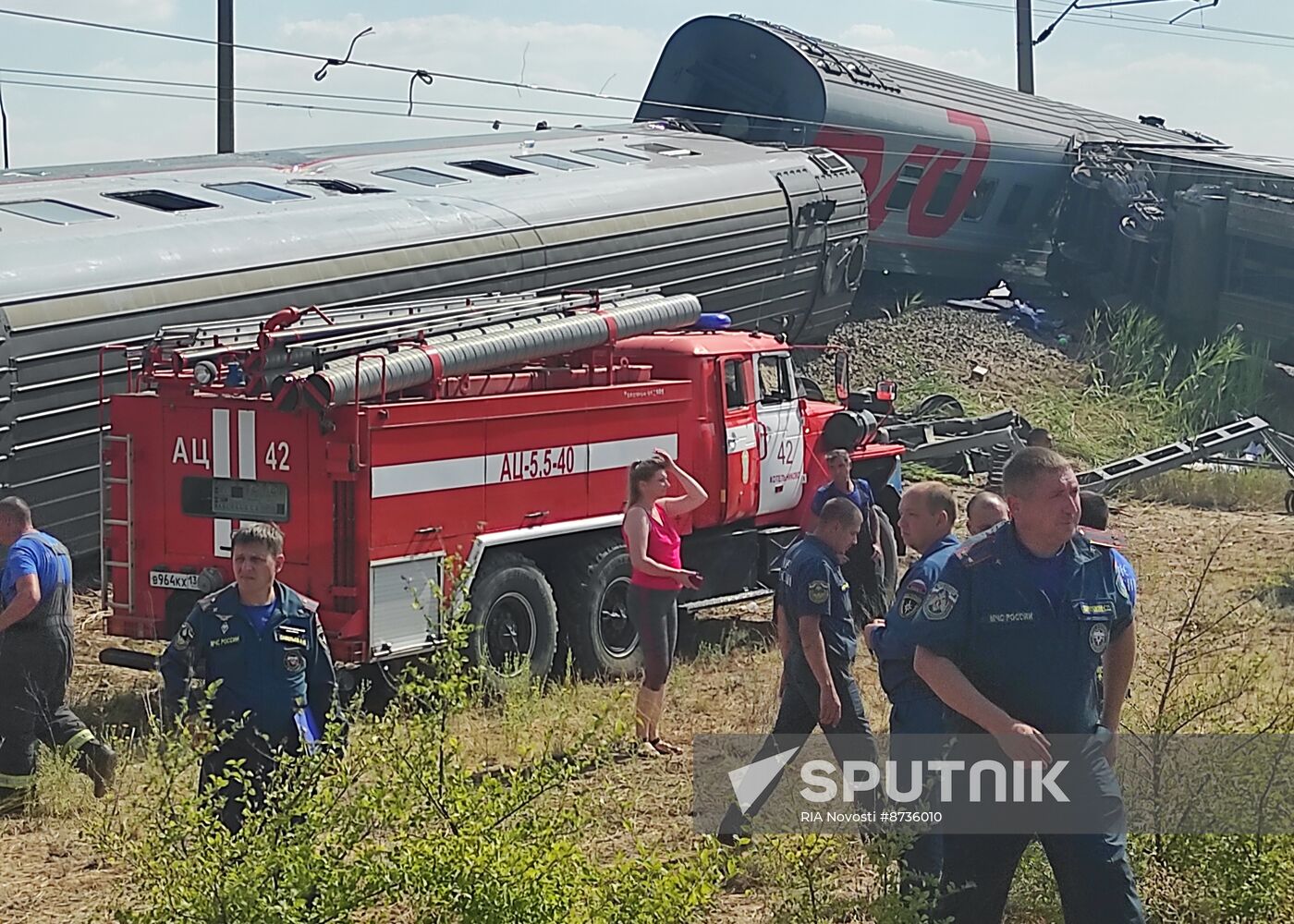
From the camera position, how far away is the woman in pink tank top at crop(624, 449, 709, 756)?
27.0 ft

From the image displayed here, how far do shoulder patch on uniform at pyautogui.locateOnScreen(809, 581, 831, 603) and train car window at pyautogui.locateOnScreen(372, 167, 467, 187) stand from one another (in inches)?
322

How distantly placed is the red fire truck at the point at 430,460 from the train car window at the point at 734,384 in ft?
0.05

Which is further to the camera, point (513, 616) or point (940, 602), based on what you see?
point (513, 616)

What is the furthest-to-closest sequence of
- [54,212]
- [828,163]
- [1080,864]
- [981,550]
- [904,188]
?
1. [904,188]
2. [828,163]
3. [54,212]
4. [981,550]
5. [1080,864]

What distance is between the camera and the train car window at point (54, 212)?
11.1 metres

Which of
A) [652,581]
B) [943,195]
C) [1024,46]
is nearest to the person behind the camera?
[652,581]

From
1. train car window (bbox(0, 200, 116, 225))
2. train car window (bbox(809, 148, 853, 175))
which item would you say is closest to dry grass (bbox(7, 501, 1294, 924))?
train car window (bbox(0, 200, 116, 225))

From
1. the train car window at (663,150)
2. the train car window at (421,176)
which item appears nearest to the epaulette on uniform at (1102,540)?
the train car window at (421,176)

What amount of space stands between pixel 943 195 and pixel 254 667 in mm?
20278

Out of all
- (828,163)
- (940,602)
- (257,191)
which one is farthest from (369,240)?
(940,602)

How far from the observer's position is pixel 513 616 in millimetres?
9602

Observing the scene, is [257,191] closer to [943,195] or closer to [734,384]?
[734,384]

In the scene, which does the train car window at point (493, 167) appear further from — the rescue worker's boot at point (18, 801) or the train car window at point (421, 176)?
the rescue worker's boot at point (18, 801)

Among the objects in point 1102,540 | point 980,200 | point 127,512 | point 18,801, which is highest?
point 1102,540
